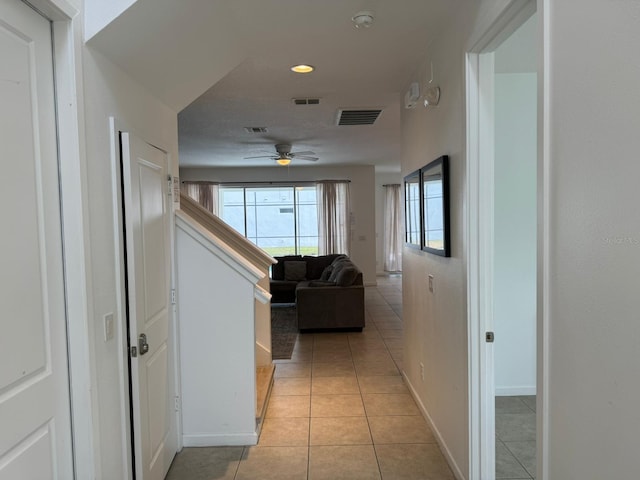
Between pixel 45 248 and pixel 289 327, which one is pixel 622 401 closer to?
pixel 45 248

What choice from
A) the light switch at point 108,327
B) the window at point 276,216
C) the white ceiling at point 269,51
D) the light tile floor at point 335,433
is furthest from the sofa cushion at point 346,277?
the light switch at point 108,327

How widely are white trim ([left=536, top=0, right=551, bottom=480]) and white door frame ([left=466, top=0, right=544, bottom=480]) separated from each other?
71 centimetres

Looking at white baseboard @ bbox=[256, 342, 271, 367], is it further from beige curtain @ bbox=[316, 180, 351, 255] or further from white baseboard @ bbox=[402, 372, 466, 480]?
beige curtain @ bbox=[316, 180, 351, 255]

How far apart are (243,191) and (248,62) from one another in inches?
267

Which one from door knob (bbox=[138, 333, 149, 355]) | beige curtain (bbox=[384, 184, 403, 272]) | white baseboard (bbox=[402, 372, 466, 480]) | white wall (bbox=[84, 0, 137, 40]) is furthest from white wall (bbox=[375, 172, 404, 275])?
white wall (bbox=[84, 0, 137, 40])

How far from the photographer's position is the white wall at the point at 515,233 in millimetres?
3492

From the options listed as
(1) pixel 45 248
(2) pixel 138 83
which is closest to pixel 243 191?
(2) pixel 138 83

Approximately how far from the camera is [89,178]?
166 cm

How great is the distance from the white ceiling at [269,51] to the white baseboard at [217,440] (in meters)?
2.22

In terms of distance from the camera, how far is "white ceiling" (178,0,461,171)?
2336mm

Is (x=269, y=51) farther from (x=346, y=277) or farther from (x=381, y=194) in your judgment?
(x=381, y=194)

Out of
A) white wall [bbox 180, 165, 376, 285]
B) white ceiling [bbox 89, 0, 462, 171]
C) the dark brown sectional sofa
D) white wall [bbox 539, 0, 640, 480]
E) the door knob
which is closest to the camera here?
white wall [bbox 539, 0, 640, 480]

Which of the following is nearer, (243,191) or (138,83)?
(138,83)

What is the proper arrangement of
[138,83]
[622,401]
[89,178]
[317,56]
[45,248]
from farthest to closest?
[317,56] < [138,83] < [89,178] < [45,248] < [622,401]
